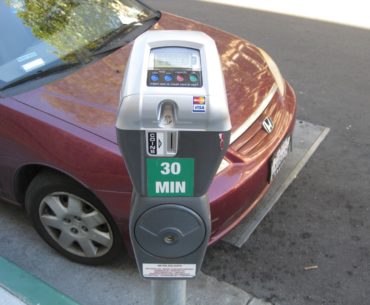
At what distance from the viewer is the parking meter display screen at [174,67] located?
1280mm

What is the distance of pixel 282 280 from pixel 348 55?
A: 3488mm

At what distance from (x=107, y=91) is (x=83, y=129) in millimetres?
311

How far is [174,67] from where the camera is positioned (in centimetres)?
133

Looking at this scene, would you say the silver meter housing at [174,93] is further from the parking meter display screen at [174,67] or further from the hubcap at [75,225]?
the hubcap at [75,225]

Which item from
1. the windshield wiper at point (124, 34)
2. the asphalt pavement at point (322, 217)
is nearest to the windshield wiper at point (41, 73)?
the windshield wiper at point (124, 34)

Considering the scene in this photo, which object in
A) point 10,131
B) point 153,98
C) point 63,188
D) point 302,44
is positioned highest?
point 153,98

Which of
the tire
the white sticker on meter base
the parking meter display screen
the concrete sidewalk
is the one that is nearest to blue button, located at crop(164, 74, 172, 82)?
the parking meter display screen

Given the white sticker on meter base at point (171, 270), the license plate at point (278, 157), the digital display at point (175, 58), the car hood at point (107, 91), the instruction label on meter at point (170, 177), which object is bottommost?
the license plate at point (278, 157)

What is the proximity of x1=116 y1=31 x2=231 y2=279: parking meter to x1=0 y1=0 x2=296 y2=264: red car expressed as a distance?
962 mm

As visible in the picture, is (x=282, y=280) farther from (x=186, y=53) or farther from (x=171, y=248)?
(x=186, y=53)

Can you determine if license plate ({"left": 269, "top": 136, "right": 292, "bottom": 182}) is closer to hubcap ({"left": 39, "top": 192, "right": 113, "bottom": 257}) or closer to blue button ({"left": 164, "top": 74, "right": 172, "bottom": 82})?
hubcap ({"left": 39, "top": 192, "right": 113, "bottom": 257})

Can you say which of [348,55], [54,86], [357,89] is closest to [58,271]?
[54,86]

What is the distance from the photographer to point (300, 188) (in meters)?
3.47

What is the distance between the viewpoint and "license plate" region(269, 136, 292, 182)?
110 inches
